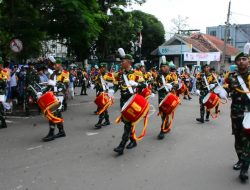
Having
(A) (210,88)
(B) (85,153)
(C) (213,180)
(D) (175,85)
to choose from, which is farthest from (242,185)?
(A) (210,88)

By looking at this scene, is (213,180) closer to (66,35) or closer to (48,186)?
(48,186)

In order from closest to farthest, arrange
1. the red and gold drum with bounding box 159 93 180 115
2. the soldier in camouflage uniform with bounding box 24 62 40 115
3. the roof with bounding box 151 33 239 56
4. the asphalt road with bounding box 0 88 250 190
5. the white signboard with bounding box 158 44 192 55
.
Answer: the asphalt road with bounding box 0 88 250 190
the red and gold drum with bounding box 159 93 180 115
the soldier in camouflage uniform with bounding box 24 62 40 115
the roof with bounding box 151 33 239 56
the white signboard with bounding box 158 44 192 55

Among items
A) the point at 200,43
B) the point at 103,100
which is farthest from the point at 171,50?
the point at 103,100

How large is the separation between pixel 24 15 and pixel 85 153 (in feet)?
30.9

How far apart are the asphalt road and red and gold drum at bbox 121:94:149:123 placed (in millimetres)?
769

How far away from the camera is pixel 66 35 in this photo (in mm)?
14852

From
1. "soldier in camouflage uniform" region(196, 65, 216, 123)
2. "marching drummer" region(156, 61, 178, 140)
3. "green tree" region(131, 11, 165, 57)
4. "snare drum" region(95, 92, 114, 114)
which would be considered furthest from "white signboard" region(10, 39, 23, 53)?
"green tree" region(131, 11, 165, 57)

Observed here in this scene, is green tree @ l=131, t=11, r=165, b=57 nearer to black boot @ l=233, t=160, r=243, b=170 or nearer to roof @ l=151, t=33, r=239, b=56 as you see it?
roof @ l=151, t=33, r=239, b=56

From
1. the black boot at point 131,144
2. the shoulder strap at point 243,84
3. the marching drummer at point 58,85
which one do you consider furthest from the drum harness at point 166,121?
the shoulder strap at point 243,84

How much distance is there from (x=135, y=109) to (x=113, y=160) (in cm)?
104

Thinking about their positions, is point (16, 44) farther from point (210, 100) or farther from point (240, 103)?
point (240, 103)

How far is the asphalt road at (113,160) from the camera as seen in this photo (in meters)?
5.48

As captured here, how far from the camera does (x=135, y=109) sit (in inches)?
273

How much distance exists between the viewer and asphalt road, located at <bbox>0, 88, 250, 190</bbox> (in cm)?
548
